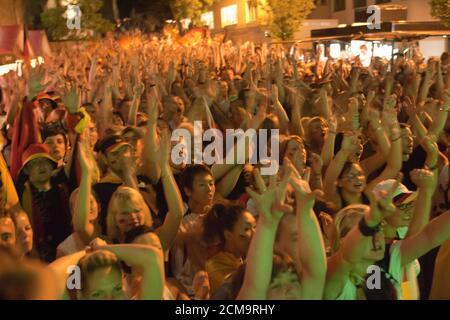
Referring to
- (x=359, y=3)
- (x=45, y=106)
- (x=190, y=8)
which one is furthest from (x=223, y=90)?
(x=190, y=8)

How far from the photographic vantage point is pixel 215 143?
16.7 ft

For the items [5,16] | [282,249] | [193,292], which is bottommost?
[193,292]

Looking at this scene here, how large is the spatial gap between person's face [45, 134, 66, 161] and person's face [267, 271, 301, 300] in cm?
249

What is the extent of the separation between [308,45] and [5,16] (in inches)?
607

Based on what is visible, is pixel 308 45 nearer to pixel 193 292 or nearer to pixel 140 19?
pixel 193 292

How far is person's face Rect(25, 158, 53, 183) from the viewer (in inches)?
159

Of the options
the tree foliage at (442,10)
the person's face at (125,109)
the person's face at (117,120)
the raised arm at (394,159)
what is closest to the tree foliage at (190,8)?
the tree foliage at (442,10)

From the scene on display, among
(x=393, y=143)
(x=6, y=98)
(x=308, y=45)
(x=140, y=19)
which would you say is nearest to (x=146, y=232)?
(x=393, y=143)

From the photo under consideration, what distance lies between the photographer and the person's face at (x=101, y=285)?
2.40 m

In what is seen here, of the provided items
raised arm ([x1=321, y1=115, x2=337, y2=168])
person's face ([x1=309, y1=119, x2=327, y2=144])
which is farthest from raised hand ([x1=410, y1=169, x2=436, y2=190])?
person's face ([x1=309, y1=119, x2=327, y2=144])

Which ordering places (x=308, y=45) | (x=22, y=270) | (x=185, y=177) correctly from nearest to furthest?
(x=22, y=270) < (x=185, y=177) < (x=308, y=45)

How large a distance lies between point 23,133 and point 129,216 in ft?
6.21

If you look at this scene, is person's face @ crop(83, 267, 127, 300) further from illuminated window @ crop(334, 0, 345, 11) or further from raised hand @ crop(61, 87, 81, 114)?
illuminated window @ crop(334, 0, 345, 11)

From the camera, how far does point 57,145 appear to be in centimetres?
462
